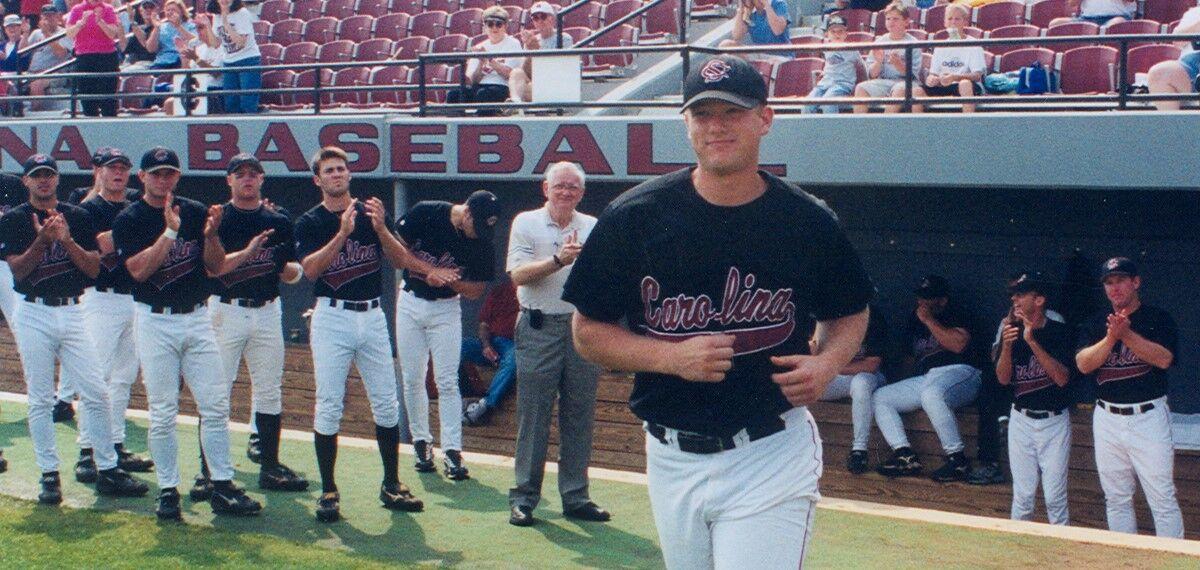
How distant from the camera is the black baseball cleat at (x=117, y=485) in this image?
303 inches

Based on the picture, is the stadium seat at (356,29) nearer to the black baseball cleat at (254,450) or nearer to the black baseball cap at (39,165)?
the black baseball cleat at (254,450)

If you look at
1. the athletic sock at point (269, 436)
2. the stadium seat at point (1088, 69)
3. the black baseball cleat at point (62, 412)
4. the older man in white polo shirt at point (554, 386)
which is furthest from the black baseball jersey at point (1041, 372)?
the black baseball cleat at point (62, 412)

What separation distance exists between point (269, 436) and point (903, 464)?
3.85m

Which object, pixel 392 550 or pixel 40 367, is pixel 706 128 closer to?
pixel 392 550

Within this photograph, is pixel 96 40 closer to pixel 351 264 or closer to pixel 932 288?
pixel 351 264

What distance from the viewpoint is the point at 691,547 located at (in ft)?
11.4

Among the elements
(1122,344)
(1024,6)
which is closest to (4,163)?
(1024,6)

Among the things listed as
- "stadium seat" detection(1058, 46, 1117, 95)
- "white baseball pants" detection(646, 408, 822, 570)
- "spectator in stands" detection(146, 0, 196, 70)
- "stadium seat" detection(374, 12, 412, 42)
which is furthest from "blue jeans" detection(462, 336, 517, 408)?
"white baseball pants" detection(646, 408, 822, 570)

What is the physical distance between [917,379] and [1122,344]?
1647 millimetres

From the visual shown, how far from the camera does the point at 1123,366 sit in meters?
7.86

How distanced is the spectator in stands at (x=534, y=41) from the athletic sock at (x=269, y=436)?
4297 mm

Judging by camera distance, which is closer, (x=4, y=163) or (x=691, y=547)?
(x=691, y=547)

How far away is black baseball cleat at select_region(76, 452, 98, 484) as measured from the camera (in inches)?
317

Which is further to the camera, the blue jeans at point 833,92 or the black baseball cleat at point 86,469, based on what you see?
the blue jeans at point 833,92
